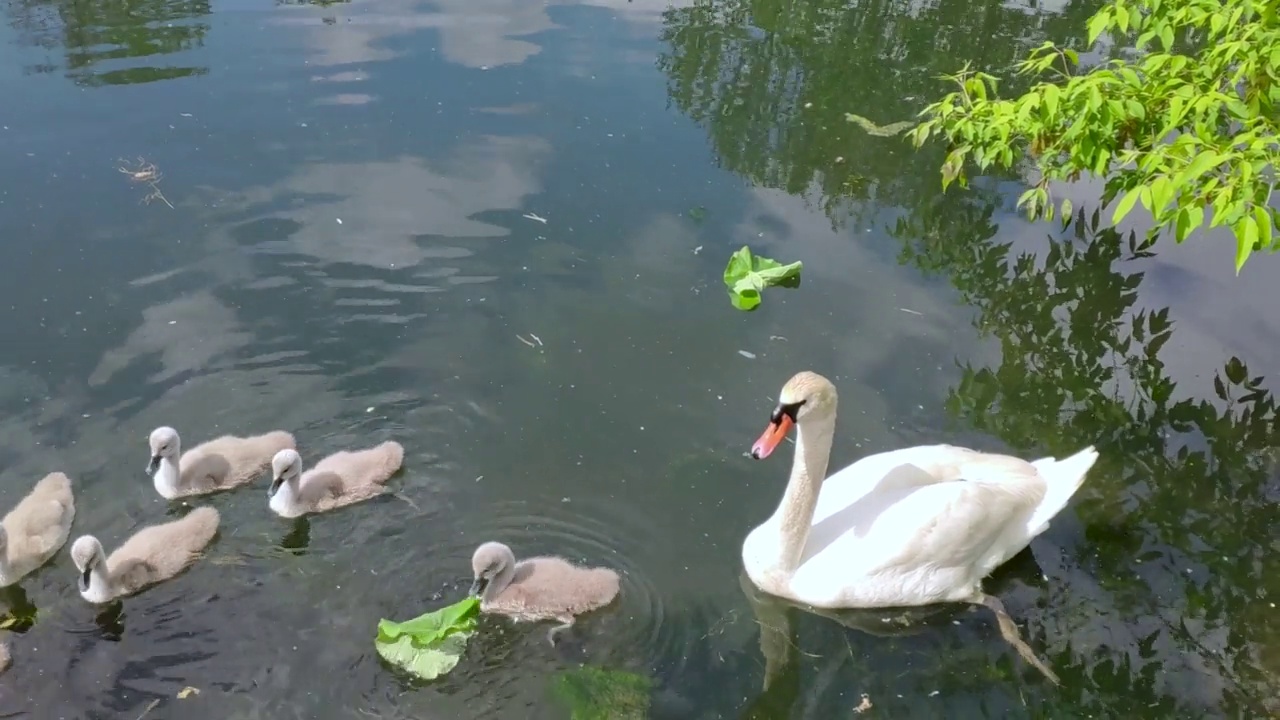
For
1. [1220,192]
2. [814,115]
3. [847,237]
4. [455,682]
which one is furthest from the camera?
[814,115]

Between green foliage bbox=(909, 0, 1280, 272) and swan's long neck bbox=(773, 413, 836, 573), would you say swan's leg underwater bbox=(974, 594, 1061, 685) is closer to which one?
swan's long neck bbox=(773, 413, 836, 573)

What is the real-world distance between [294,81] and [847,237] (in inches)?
214

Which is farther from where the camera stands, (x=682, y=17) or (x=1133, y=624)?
(x=682, y=17)

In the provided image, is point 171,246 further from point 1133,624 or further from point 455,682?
point 1133,624

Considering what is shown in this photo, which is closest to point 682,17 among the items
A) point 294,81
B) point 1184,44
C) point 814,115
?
point 814,115

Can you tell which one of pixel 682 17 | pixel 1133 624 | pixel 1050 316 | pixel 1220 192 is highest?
pixel 1220 192

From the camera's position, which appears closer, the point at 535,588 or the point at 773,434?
the point at 773,434

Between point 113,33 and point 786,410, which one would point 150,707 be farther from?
point 113,33

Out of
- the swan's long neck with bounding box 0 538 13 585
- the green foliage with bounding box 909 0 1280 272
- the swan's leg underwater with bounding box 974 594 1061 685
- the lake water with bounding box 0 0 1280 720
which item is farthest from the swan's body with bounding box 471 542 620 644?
the green foliage with bounding box 909 0 1280 272

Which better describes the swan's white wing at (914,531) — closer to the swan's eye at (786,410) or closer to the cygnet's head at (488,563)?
the swan's eye at (786,410)

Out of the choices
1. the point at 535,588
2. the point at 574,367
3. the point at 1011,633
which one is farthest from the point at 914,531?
the point at 574,367

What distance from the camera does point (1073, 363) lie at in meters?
6.61

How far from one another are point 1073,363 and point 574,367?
324 centimetres

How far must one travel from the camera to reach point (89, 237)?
711cm
